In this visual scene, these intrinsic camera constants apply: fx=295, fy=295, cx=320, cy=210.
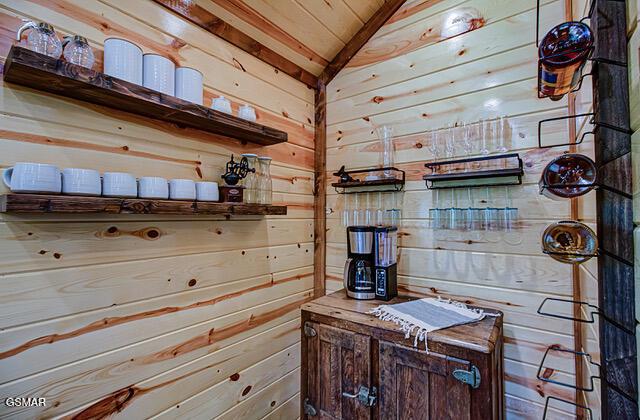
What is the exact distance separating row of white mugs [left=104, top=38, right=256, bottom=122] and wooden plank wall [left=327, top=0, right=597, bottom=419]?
1.04 metres

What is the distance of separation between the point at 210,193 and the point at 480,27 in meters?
1.66

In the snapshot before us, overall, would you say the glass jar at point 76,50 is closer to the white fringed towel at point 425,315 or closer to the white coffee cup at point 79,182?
the white coffee cup at point 79,182

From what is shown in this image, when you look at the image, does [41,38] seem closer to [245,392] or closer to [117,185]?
[117,185]

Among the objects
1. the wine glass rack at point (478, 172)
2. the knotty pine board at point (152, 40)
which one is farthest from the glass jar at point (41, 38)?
the wine glass rack at point (478, 172)

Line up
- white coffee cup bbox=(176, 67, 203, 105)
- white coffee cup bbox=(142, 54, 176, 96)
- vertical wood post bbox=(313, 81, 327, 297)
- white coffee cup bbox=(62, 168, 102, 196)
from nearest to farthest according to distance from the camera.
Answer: white coffee cup bbox=(62, 168, 102, 196) → white coffee cup bbox=(142, 54, 176, 96) → white coffee cup bbox=(176, 67, 203, 105) → vertical wood post bbox=(313, 81, 327, 297)

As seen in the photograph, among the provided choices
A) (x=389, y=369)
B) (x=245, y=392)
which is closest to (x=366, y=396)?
(x=389, y=369)

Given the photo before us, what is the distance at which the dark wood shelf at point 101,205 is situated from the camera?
2.79 feet

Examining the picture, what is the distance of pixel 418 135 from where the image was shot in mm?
1777

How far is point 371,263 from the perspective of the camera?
166 cm

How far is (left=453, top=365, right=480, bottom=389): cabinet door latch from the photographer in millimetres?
1052

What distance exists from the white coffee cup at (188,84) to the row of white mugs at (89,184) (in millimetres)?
391

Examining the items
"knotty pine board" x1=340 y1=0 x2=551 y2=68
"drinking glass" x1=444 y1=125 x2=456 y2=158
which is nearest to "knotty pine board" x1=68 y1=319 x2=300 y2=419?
"drinking glass" x1=444 y1=125 x2=456 y2=158

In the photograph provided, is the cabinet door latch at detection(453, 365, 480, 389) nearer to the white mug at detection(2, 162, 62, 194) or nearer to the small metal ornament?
the small metal ornament

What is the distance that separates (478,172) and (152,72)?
1.52 meters
